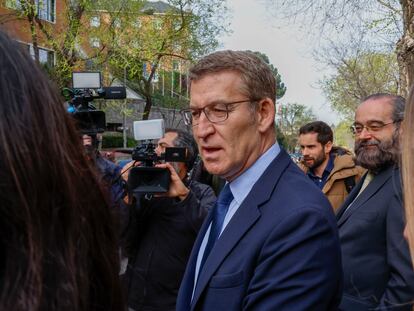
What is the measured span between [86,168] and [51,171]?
12 centimetres

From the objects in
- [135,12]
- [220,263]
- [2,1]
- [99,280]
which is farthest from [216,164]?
[135,12]

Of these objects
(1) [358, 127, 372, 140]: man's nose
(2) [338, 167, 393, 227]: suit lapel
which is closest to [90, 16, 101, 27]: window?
(1) [358, 127, 372, 140]: man's nose

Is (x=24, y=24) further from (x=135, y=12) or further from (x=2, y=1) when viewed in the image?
(x=135, y=12)

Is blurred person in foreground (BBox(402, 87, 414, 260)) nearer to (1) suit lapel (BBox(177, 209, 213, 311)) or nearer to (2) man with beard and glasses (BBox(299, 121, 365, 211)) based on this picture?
(1) suit lapel (BBox(177, 209, 213, 311))

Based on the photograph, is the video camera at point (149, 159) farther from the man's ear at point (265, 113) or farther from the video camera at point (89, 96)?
the man's ear at point (265, 113)

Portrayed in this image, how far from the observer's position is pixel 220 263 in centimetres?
168

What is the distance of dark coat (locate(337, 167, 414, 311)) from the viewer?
7.24ft

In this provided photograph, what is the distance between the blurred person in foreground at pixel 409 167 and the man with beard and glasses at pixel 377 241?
86 centimetres

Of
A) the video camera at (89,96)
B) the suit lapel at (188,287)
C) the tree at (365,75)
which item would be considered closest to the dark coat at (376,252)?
the suit lapel at (188,287)

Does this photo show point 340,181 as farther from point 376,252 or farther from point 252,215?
point 252,215

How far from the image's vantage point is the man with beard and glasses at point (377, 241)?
2207 millimetres

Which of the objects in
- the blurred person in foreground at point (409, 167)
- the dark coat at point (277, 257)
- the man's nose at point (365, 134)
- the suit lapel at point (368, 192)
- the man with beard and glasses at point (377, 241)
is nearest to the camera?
the blurred person in foreground at point (409, 167)

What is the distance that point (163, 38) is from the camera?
19359 mm

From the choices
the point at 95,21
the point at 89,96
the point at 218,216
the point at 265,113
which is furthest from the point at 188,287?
the point at 95,21
